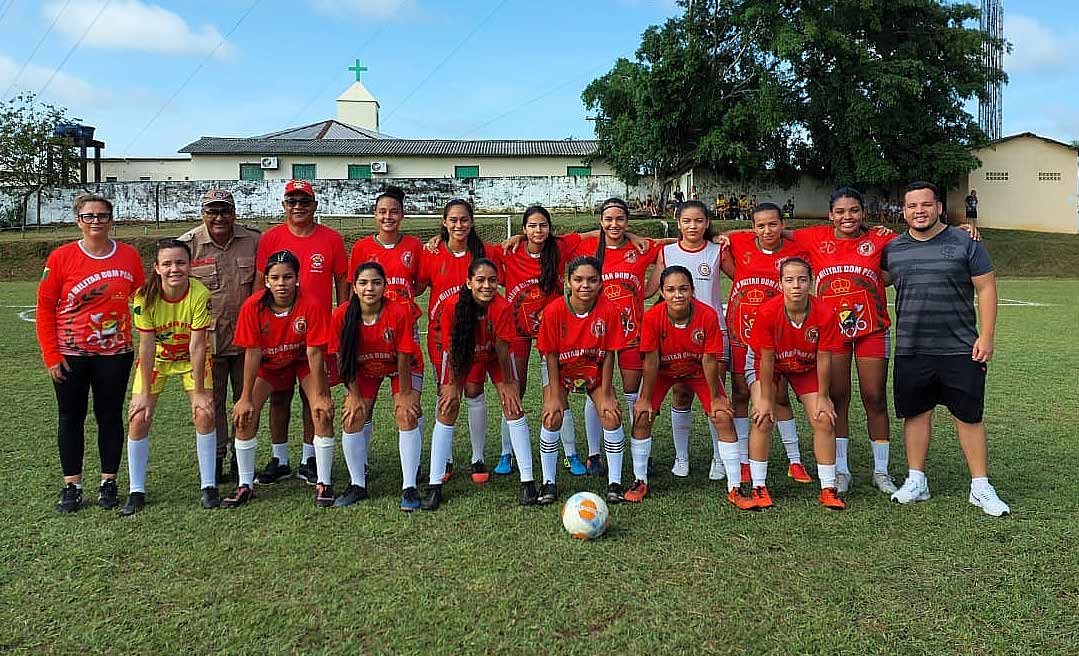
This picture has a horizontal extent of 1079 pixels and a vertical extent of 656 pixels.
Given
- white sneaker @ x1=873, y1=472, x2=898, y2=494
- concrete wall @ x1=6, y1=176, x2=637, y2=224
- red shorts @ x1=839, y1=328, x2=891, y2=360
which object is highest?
concrete wall @ x1=6, y1=176, x2=637, y2=224

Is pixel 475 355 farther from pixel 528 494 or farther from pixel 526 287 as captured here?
pixel 528 494

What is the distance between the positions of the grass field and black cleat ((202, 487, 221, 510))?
0.09 m

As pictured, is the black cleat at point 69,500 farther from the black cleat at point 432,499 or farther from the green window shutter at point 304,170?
the green window shutter at point 304,170

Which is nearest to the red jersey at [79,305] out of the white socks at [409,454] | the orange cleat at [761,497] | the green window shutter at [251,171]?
the white socks at [409,454]

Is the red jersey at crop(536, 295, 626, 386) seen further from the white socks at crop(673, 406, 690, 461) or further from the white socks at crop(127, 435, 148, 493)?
the white socks at crop(127, 435, 148, 493)

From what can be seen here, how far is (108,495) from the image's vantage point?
4.67m

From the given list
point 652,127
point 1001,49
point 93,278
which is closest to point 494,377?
point 93,278

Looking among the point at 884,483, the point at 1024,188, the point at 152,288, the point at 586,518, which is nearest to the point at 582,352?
the point at 586,518

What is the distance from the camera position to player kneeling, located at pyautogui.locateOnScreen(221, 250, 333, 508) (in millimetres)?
4699

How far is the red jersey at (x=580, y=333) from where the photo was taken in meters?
4.80

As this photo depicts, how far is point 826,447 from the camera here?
15.3 feet

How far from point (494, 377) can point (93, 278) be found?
7.40 ft

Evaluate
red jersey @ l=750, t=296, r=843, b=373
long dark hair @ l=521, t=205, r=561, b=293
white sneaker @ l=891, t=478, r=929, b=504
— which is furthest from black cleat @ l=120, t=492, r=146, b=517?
white sneaker @ l=891, t=478, r=929, b=504

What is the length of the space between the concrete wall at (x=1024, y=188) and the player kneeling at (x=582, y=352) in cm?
3050
